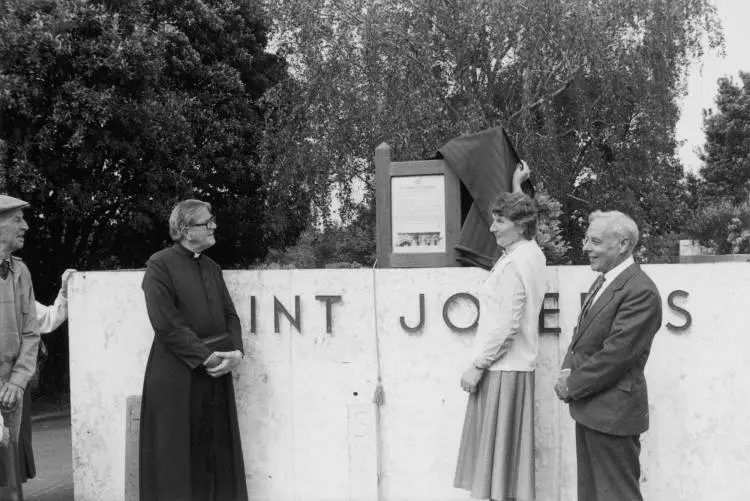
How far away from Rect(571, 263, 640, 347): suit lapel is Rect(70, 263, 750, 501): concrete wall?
3.28ft

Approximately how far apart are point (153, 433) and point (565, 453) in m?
2.42

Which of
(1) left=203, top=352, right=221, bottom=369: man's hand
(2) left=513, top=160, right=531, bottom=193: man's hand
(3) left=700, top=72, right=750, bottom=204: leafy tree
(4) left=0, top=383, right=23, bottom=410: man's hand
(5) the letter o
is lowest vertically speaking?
(4) left=0, top=383, right=23, bottom=410: man's hand

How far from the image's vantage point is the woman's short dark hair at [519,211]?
3984 millimetres

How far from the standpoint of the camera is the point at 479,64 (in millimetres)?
16828

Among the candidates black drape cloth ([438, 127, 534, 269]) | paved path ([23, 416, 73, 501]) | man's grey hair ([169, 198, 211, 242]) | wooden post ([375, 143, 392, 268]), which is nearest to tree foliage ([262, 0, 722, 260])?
paved path ([23, 416, 73, 501])

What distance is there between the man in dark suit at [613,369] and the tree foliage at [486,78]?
1224 cm

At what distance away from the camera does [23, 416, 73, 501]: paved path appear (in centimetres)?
567

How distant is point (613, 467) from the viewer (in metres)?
3.46

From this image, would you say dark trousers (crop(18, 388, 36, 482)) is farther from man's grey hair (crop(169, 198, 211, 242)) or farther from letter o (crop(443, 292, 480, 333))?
letter o (crop(443, 292, 480, 333))

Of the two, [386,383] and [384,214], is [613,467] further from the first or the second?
[384,214]

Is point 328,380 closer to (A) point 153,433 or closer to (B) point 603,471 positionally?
(A) point 153,433

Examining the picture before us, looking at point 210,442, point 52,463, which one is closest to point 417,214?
point 210,442

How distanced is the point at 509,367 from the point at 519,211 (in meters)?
0.81

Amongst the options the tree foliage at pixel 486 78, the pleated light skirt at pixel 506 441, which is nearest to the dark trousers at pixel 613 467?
the pleated light skirt at pixel 506 441
